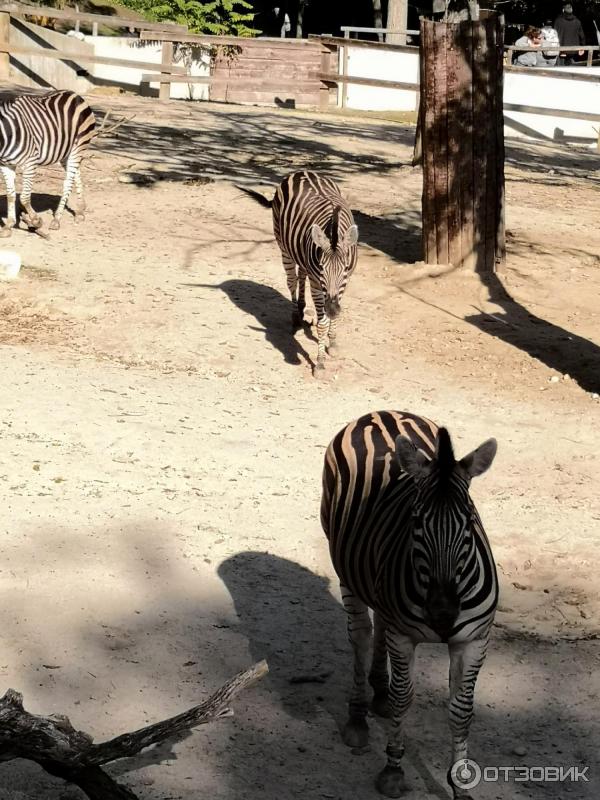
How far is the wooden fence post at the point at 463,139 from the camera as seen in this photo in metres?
12.7

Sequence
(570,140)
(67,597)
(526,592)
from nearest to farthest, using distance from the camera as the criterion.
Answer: (67,597) → (526,592) → (570,140)

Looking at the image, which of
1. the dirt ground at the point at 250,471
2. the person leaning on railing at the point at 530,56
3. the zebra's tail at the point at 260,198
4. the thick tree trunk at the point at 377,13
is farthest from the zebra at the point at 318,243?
the thick tree trunk at the point at 377,13

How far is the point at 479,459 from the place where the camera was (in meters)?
4.52

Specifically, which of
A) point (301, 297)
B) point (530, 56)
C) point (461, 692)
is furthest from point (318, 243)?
point (530, 56)

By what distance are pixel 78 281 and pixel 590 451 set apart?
6076 mm

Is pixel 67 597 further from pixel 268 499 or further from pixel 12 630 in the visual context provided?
pixel 268 499

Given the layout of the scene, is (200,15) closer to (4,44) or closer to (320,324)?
(4,44)

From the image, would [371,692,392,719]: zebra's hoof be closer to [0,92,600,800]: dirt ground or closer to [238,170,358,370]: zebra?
[0,92,600,800]: dirt ground

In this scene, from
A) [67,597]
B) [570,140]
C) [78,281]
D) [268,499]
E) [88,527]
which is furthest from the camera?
[570,140]

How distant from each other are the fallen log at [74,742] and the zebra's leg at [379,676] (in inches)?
48.0

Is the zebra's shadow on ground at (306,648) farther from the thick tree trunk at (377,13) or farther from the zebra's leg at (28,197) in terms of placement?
the thick tree trunk at (377,13)

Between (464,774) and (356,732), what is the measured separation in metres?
0.64

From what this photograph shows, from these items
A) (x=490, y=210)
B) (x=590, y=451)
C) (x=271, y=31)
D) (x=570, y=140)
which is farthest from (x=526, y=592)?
(x=271, y=31)

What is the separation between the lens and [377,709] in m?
5.55
